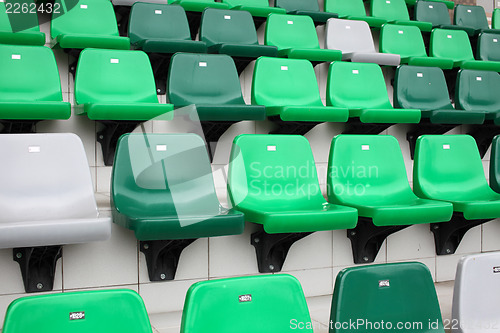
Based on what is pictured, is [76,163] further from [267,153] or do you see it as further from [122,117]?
[267,153]

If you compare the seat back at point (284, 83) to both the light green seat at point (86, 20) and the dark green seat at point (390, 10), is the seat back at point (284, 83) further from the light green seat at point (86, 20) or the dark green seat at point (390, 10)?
the dark green seat at point (390, 10)

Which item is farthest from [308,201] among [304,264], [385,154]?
[385,154]

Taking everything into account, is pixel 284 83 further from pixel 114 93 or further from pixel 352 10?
pixel 352 10

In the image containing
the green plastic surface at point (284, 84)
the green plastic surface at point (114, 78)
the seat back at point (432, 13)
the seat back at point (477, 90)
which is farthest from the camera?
the seat back at point (432, 13)

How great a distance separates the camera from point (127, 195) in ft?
4.94

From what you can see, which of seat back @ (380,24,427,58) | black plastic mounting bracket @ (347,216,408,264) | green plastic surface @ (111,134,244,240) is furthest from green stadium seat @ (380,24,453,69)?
green plastic surface @ (111,134,244,240)

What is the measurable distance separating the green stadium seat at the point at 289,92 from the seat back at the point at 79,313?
1150 millimetres

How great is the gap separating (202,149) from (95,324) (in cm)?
82

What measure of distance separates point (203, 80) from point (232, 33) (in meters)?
0.50

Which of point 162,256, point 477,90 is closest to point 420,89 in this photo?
point 477,90

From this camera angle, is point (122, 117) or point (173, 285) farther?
point (122, 117)

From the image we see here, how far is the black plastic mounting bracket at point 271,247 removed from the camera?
1616 millimetres

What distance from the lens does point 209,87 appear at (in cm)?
203

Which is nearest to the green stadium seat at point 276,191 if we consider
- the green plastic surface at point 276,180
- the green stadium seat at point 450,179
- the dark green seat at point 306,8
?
the green plastic surface at point 276,180
